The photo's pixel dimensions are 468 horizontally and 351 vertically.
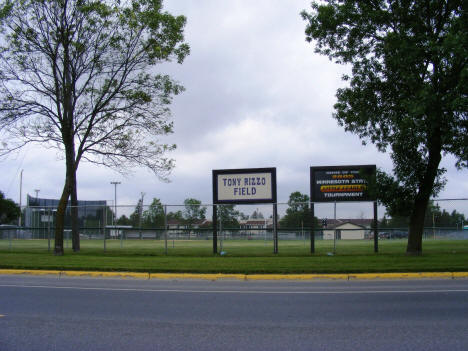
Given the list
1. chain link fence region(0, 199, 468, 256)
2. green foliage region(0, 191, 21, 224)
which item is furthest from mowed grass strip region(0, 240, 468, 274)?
green foliage region(0, 191, 21, 224)

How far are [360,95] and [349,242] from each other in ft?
22.4

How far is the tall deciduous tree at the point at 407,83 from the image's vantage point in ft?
47.7

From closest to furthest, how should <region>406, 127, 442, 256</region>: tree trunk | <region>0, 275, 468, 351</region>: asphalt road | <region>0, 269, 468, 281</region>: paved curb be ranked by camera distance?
<region>0, 275, 468, 351</region>: asphalt road, <region>0, 269, 468, 281</region>: paved curb, <region>406, 127, 442, 256</region>: tree trunk

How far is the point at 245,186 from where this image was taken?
824 inches

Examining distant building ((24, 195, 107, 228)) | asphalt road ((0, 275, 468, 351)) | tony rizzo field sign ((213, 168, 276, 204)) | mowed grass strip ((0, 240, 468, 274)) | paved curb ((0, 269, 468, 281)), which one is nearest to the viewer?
asphalt road ((0, 275, 468, 351))

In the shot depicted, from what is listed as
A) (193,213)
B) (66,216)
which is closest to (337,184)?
(193,213)

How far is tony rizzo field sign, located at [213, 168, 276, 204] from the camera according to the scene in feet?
68.1

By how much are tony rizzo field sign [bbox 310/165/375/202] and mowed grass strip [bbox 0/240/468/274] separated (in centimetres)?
212

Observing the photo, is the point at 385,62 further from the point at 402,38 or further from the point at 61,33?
the point at 61,33

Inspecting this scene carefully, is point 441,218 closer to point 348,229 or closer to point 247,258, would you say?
point 348,229

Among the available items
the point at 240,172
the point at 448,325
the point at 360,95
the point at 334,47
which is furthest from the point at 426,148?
the point at 448,325

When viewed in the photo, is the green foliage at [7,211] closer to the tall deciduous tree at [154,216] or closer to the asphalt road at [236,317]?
the tall deciduous tree at [154,216]

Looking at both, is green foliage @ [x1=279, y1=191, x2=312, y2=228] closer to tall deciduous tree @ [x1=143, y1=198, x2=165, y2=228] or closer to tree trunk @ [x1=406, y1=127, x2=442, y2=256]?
tree trunk @ [x1=406, y1=127, x2=442, y2=256]

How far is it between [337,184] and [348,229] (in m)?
2.08
